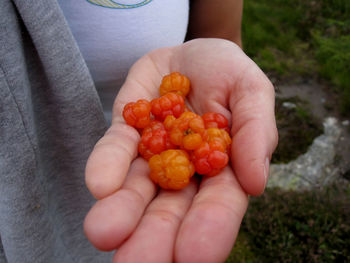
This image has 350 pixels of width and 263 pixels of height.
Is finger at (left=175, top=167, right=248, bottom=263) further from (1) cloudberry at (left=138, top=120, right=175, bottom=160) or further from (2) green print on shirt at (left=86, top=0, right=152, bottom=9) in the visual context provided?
(2) green print on shirt at (left=86, top=0, right=152, bottom=9)

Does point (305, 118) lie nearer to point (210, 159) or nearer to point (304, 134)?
point (304, 134)

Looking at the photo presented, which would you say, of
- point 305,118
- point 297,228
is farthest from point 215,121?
point 305,118

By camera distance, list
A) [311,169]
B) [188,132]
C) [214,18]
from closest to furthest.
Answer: [188,132] < [214,18] < [311,169]

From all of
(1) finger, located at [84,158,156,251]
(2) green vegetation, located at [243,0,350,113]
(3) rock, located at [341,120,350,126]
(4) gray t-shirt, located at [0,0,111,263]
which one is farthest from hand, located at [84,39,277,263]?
(2) green vegetation, located at [243,0,350,113]

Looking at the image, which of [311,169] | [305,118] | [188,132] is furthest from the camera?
[305,118]

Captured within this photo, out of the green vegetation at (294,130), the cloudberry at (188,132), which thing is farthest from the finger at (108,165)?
the green vegetation at (294,130)

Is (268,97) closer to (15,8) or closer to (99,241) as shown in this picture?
(99,241)
